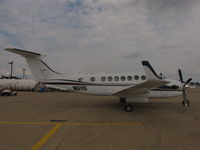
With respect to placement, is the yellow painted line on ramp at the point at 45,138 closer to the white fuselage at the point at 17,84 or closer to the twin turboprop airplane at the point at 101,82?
the twin turboprop airplane at the point at 101,82

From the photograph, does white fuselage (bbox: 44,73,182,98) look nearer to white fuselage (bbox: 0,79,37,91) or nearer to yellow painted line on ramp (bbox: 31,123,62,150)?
yellow painted line on ramp (bbox: 31,123,62,150)

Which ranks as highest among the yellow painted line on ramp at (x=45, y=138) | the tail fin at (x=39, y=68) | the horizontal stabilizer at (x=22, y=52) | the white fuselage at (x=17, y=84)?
the horizontal stabilizer at (x=22, y=52)

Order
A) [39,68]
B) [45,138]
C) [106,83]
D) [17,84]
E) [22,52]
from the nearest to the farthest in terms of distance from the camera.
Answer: [45,138]
[22,52]
[106,83]
[39,68]
[17,84]

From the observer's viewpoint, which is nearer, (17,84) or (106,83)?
(106,83)

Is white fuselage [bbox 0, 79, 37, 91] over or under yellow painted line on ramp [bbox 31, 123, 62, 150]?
over

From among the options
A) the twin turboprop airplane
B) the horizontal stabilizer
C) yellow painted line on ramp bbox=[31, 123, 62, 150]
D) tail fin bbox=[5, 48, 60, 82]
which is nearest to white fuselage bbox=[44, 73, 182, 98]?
the twin turboprop airplane

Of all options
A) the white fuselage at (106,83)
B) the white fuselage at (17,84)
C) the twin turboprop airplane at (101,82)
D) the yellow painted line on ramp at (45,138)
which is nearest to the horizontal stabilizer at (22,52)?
the twin turboprop airplane at (101,82)

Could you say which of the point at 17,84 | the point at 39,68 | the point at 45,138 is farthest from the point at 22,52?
the point at 17,84

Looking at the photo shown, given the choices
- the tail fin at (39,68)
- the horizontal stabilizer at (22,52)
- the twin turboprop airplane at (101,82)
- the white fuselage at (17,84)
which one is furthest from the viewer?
the white fuselage at (17,84)

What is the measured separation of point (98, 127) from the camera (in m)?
5.46

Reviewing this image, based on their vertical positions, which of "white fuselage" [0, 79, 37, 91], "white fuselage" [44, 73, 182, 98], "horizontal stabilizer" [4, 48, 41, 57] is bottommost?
"white fuselage" [0, 79, 37, 91]

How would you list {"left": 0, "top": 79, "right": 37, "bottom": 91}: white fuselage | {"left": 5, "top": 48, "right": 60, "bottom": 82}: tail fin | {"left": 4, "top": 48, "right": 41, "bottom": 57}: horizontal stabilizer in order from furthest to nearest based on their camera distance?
{"left": 0, "top": 79, "right": 37, "bottom": 91}: white fuselage, {"left": 5, "top": 48, "right": 60, "bottom": 82}: tail fin, {"left": 4, "top": 48, "right": 41, "bottom": 57}: horizontal stabilizer

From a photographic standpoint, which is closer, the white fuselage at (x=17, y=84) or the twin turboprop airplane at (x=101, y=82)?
the twin turboprop airplane at (x=101, y=82)

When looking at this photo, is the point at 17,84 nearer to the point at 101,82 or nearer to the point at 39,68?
the point at 39,68
